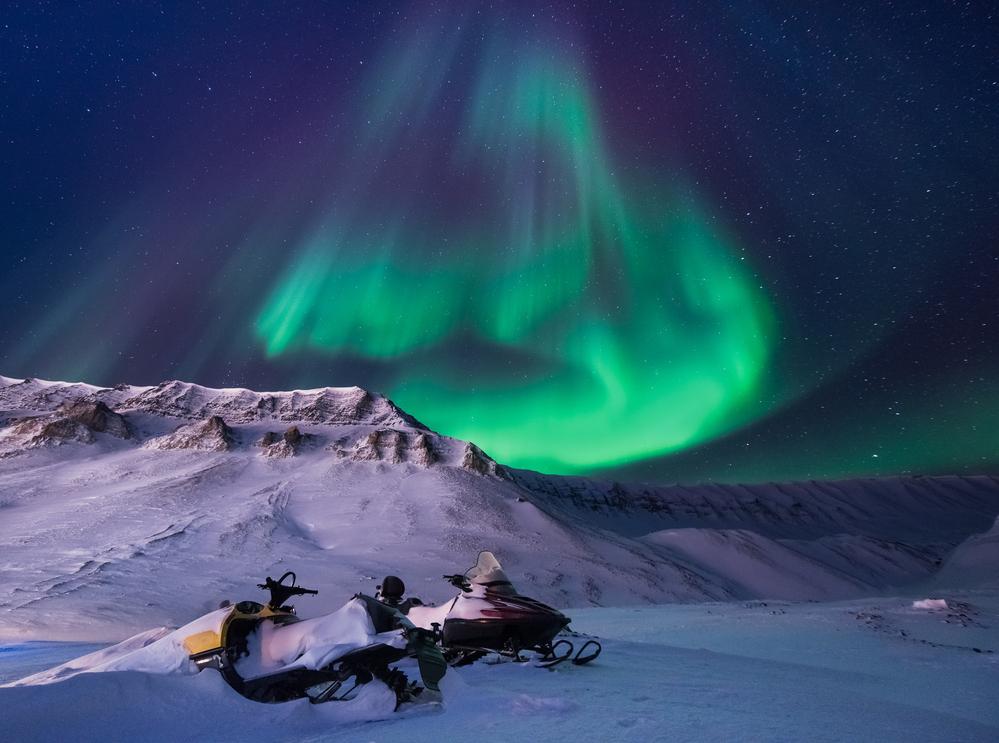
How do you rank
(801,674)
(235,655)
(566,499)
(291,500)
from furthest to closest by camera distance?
(566,499)
(291,500)
(801,674)
(235,655)

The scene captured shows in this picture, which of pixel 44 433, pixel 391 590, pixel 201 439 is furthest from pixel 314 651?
pixel 44 433

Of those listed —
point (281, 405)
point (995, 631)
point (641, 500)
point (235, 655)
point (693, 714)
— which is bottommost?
point (641, 500)

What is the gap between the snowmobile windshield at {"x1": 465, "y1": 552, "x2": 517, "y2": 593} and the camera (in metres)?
8.57

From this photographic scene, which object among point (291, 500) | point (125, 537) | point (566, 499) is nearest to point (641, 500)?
point (566, 499)

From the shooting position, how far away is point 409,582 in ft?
111

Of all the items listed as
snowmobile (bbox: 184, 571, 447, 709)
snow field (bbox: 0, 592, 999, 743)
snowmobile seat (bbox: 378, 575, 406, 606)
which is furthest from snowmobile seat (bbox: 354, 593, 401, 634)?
snowmobile seat (bbox: 378, 575, 406, 606)

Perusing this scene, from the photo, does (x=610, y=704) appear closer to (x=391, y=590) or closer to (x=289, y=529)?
(x=391, y=590)

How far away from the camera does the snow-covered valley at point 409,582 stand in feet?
16.7

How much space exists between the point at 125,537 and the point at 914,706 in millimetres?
44285

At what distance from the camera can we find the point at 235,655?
17.4 feet

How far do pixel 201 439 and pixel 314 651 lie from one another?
79790 mm

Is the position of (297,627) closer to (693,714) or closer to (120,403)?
(693,714)

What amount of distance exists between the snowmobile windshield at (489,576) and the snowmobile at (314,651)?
2.94m

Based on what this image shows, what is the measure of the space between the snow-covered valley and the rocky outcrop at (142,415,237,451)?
0.39 m
